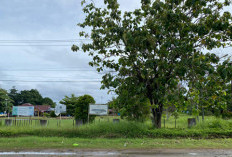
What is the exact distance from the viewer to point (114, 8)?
417 inches

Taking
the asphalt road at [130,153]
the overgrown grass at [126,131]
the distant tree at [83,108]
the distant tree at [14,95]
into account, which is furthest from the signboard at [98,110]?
the distant tree at [14,95]

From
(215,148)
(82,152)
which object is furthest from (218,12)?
(82,152)

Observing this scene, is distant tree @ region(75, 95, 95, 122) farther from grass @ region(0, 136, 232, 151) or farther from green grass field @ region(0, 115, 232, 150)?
grass @ region(0, 136, 232, 151)

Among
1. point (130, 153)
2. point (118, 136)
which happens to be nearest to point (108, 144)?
point (130, 153)

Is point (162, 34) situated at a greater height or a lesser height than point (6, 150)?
greater

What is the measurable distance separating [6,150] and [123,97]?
5.57m

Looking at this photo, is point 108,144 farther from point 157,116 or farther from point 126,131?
point 157,116

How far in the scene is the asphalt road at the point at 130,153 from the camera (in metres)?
7.03

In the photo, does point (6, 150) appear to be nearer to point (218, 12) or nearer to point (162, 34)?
point (162, 34)

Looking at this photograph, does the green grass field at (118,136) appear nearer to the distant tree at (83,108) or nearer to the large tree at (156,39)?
the large tree at (156,39)

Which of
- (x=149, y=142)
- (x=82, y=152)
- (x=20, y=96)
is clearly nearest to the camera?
(x=82, y=152)

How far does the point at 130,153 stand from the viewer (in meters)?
7.27

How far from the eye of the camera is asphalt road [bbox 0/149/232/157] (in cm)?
703

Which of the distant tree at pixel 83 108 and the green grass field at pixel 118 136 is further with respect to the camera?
the distant tree at pixel 83 108
